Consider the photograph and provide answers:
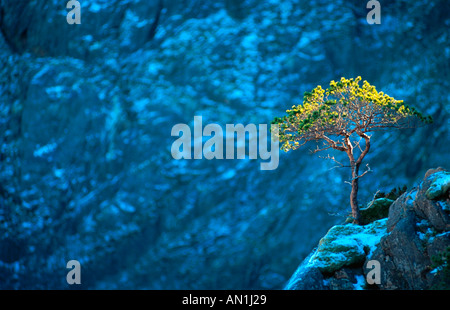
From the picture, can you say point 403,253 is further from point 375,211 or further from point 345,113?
point 345,113

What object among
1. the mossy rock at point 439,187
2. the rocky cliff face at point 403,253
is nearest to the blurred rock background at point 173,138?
the rocky cliff face at point 403,253

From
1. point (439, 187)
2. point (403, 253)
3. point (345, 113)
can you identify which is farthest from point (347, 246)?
point (345, 113)

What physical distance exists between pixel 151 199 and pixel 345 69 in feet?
32.1

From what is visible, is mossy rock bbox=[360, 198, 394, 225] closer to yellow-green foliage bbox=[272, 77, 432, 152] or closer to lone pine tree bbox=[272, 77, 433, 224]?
lone pine tree bbox=[272, 77, 433, 224]

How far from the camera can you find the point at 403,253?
7.31 metres

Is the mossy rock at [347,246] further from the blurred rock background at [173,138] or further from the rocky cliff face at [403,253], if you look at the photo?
the blurred rock background at [173,138]

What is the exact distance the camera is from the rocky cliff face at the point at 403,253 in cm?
696

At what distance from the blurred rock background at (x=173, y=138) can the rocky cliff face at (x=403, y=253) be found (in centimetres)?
769

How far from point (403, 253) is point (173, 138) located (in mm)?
11499
